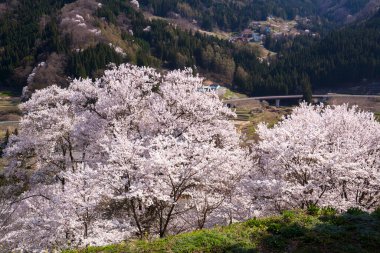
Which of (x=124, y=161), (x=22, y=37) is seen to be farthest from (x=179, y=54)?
(x=124, y=161)

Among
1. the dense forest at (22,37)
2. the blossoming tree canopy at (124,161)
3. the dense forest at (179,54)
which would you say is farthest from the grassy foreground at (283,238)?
the dense forest at (22,37)

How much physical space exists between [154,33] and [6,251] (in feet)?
456

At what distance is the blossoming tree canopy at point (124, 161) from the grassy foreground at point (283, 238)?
141 inches

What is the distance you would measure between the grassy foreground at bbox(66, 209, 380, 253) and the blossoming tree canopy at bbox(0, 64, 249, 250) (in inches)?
141

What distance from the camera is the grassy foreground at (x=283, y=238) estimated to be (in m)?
10.8

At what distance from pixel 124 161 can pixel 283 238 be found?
779cm

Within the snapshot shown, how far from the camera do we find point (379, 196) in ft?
63.6

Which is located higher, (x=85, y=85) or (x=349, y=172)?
(x=85, y=85)

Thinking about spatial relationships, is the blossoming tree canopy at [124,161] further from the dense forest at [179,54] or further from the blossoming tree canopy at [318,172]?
the dense forest at [179,54]

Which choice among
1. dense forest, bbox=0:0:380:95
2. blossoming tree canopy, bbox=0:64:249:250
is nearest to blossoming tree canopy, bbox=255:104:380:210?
blossoming tree canopy, bbox=0:64:249:250

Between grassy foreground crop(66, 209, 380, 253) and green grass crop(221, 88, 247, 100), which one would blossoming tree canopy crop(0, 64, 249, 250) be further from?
green grass crop(221, 88, 247, 100)

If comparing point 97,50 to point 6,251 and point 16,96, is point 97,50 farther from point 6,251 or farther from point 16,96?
point 6,251

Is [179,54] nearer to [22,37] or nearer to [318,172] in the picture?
[22,37]

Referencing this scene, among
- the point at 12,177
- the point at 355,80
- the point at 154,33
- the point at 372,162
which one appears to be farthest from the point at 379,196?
the point at 154,33
